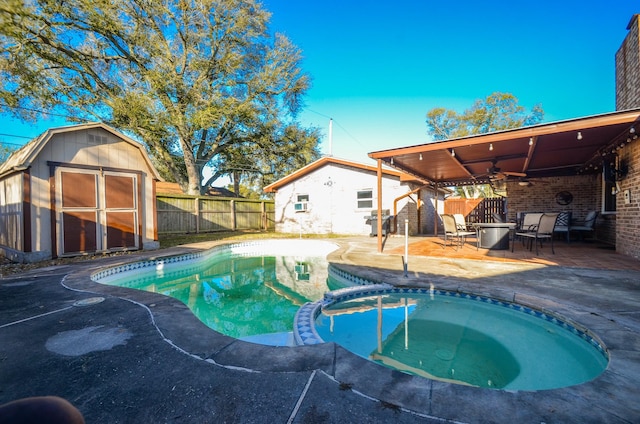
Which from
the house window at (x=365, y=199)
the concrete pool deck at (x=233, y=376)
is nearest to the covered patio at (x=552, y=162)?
the house window at (x=365, y=199)

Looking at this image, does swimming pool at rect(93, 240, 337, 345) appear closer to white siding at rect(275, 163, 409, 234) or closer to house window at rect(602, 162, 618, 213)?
white siding at rect(275, 163, 409, 234)

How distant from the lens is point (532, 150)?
716 centimetres

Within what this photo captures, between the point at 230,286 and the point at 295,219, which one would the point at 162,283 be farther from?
the point at 295,219

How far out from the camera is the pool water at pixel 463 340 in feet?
8.43

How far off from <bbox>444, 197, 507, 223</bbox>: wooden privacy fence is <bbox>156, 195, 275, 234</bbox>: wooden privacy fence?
1174 centimetres

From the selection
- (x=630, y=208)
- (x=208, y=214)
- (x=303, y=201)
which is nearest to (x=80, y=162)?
(x=208, y=214)

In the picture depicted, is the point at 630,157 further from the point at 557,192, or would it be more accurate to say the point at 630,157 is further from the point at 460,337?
the point at 460,337

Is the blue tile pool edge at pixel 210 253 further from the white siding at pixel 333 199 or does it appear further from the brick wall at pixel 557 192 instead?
the brick wall at pixel 557 192

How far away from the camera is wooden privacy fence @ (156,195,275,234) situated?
44.0 feet

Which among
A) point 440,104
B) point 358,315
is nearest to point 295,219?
point 358,315

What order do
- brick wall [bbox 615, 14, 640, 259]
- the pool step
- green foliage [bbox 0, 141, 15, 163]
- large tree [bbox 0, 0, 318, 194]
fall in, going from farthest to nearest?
green foliage [bbox 0, 141, 15, 163]
large tree [bbox 0, 0, 318, 194]
brick wall [bbox 615, 14, 640, 259]
the pool step

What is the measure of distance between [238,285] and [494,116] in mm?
27776

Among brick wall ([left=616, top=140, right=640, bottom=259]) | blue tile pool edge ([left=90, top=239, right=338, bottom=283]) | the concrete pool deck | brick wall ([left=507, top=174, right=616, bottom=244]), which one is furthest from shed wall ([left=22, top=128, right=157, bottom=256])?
brick wall ([left=507, top=174, right=616, bottom=244])

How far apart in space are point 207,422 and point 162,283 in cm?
562
